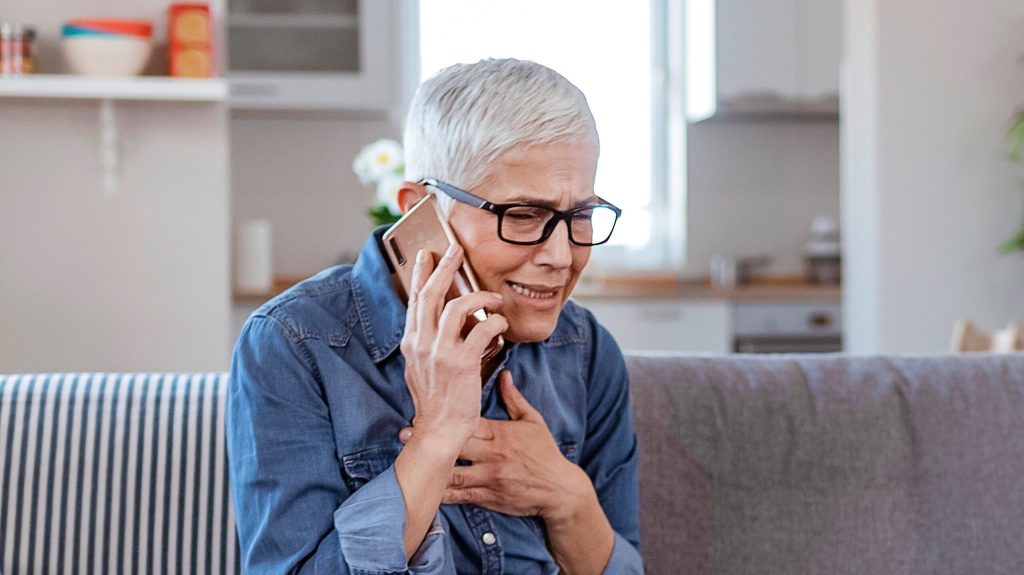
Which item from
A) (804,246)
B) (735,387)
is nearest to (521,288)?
(735,387)

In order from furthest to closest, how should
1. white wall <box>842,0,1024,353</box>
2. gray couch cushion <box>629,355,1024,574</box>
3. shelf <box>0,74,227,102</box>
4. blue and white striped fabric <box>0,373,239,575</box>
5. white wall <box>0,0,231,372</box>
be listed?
white wall <box>842,0,1024,353</box> < white wall <box>0,0,231,372</box> < shelf <box>0,74,227,102</box> < gray couch cushion <box>629,355,1024,574</box> < blue and white striped fabric <box>0,373,239,575</box>

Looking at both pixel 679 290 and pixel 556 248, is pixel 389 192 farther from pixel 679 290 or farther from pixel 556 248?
pixel 679 290

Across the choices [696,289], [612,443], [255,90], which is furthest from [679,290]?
[612,443]

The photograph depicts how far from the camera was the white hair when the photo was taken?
1164 mm

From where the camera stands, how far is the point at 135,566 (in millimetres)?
1541

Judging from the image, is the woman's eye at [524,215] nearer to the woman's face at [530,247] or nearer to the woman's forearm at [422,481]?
the woman's face at [530,247]

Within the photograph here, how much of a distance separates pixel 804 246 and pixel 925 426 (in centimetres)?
369

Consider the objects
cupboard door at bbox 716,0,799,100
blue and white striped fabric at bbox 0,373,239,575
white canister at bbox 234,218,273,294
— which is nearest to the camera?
blue and white striped fabric at bbox 0,373,239,575

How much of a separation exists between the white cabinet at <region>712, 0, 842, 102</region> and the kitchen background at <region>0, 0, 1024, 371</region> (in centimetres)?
1

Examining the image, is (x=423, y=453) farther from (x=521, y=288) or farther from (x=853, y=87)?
(x=853, y=87)

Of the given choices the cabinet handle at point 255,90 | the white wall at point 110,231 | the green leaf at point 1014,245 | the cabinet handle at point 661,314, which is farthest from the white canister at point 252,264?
the green leaf at point 1014,245

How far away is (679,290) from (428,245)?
12.2 feet

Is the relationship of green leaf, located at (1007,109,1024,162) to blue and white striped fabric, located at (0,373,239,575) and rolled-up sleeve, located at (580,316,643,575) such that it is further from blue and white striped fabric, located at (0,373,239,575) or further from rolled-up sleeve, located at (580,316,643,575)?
blue and white striped fabric, located at (0,373,239,575)

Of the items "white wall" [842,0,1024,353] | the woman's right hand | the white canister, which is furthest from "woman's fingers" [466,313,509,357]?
the white canister
